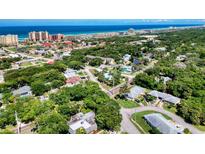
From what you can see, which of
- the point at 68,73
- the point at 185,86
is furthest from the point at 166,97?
the point at 68,73

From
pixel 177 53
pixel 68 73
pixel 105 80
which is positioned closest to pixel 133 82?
pixel 105 80

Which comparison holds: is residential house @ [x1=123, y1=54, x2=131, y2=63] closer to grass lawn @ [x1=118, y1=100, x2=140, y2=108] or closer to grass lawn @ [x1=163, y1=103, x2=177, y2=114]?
grass lawn @ [x1=118, y1=100, x2=140, y2=108]

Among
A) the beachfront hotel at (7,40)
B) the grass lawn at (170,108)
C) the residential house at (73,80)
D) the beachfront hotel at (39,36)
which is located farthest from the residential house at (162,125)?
the beachfront hotel at (39,36)

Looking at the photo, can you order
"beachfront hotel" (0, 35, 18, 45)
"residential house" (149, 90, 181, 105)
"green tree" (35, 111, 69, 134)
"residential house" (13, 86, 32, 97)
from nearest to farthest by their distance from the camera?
"green tree" (35, 111, 69, 134) < "residential house" (149, 90, 181, 105) < "residential house" (13, 86, 32, 97) < "beachfront hotel" (0, 35, 18, 45)

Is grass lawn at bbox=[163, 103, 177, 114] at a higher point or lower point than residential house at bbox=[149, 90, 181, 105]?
lower

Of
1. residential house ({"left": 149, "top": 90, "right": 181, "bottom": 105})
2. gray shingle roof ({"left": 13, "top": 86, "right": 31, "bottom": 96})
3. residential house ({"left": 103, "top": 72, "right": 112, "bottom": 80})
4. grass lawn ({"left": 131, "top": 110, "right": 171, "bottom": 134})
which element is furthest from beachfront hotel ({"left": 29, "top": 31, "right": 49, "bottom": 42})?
grass lawn ({"left": 131, "top": 110, "right": 171, "bottom": 134})

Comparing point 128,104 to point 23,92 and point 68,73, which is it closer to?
point 23,92
